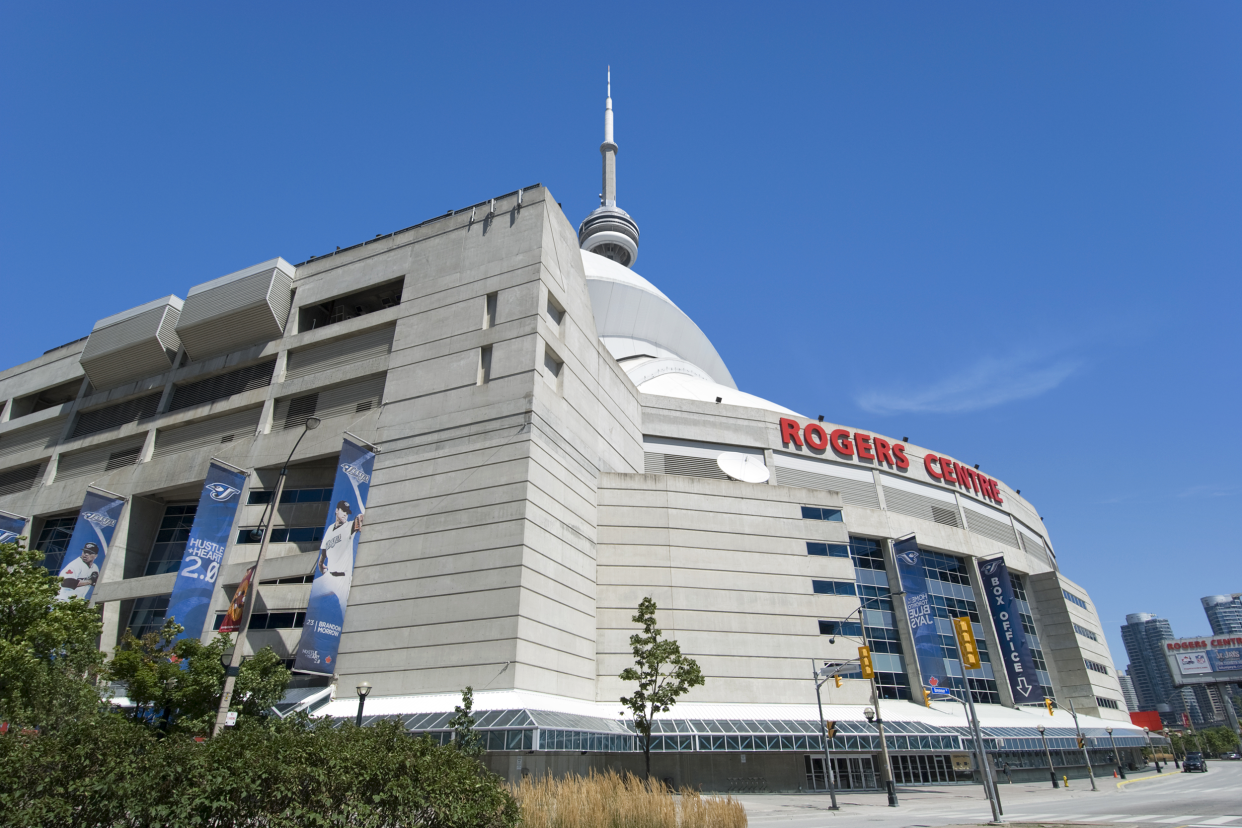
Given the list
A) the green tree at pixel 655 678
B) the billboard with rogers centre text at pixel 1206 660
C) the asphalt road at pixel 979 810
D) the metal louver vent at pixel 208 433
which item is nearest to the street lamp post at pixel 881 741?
the asphalt road at pixel 979 810

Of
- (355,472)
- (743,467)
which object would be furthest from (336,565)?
(743,467)

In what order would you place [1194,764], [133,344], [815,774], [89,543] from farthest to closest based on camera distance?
[1194,764] < [133,344] < [89,543] < [815,774]

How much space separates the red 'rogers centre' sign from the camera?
5441 centimetres

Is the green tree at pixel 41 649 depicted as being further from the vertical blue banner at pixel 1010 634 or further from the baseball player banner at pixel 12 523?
the vertical blue banner at pixel 1010 634

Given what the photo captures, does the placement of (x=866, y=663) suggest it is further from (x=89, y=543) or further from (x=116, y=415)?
(x=116, y=415)

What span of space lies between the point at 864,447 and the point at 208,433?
160 ft

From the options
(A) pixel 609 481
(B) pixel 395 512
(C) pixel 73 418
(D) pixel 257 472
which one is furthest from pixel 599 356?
(C) pixel 73 418

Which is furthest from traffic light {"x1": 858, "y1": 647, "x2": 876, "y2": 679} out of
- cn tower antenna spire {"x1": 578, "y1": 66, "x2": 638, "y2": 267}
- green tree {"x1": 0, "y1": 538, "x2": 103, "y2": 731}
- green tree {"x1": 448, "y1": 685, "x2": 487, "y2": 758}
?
cn tower antenna spire {"x1": 578, "y1": 66, "x2": 638, "y2": 267}

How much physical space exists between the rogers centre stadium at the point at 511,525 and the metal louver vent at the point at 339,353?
255 mm

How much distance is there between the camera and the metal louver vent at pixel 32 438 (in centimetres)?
5466

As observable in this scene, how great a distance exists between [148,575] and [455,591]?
27.1m

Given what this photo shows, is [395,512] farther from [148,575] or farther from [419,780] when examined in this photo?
[419,780]

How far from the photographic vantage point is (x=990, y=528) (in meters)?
61.9

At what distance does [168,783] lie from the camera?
10.4 metres
